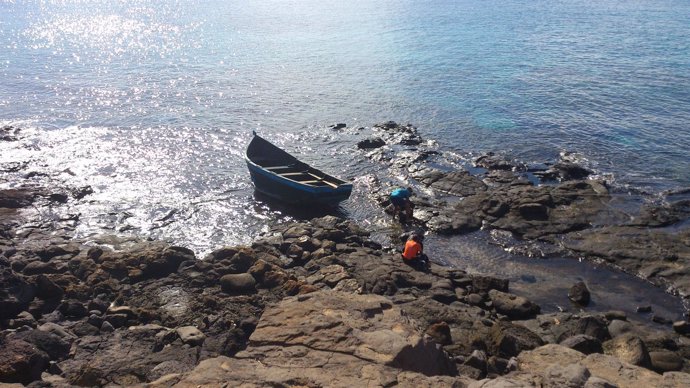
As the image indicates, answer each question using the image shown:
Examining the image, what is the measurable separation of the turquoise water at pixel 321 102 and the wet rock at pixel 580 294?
2.01 ft

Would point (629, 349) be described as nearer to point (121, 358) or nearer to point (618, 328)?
point (618, 328)

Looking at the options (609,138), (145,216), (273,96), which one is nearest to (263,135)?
(273,96)

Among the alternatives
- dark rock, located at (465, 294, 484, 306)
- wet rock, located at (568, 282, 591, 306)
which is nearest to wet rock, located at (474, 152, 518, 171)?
wet rock, located at (568, 282, 591, 306)

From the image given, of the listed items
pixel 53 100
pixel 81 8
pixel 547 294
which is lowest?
pixel 547 294

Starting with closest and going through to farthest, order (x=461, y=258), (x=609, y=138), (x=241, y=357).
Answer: (x=241, y=357)
(x=461, y=258)
(x=609, y=138)

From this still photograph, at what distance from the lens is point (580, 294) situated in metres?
19.0

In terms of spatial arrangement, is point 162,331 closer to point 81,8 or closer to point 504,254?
point 504,254

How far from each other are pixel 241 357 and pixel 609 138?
29181 mm

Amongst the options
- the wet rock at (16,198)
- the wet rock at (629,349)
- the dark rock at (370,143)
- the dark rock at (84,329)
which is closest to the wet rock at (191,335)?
the dark rock at (84,329)

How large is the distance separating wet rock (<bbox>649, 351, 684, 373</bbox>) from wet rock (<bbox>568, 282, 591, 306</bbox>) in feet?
12.1

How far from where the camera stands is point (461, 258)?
22.4 meters

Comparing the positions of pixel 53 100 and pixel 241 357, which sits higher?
pixel 53 100

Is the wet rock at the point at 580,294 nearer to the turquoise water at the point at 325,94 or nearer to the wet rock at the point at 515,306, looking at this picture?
the wet rock at the point at 515,306

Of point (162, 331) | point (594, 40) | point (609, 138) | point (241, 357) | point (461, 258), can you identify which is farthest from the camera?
point (594, 40)
